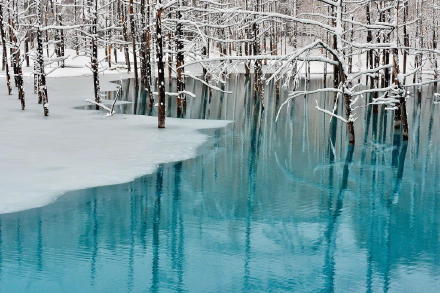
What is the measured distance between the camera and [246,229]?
14242 millimetres

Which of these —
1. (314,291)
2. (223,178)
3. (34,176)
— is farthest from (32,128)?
(314,291)

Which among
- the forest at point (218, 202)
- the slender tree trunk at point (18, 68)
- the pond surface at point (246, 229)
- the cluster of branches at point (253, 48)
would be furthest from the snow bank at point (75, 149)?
the cluster of branches at point (253, 48)

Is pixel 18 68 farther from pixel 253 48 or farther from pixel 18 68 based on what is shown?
pixel 253 48

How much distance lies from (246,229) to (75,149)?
10292mm

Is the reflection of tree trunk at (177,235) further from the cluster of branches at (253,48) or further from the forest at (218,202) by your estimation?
the cluster of branches at (253,48)

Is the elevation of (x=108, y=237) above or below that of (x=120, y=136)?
below

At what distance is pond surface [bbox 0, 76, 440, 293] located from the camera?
1128cm

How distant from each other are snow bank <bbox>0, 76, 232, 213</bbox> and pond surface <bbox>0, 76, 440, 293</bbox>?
77cm

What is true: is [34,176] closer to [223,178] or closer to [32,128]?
[223,178]

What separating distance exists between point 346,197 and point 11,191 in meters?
10.0

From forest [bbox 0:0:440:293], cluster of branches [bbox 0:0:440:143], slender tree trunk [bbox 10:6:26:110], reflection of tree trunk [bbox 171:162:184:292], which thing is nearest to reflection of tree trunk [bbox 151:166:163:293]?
forest [bbox 0:0:440:293]

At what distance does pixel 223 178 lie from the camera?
19672mm

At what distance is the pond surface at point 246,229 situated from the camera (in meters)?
11.3

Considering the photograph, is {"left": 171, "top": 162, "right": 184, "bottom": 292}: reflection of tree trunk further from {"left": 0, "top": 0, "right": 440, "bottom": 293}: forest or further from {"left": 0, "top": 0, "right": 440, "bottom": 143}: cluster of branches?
{"left": 0, "top": 0, "right": 440, "bottom": 143}: cluster of branches
